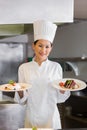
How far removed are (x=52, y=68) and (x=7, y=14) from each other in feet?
0.93

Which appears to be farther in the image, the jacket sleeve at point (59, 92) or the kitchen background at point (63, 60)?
the kitchen background at point (63, 60)

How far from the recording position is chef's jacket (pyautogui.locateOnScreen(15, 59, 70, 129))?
867 millimetres

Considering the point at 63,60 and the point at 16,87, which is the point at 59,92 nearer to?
the point at 16,87

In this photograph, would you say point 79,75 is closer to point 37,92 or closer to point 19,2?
point 37,92

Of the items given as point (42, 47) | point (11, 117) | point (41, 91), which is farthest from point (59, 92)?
point (11, 117)

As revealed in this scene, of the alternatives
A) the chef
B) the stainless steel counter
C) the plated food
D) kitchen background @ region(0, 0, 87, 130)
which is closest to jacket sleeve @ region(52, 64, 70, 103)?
the chef

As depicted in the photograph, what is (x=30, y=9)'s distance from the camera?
656mm

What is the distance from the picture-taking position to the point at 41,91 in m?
0.87

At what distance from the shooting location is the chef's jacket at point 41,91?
87cm

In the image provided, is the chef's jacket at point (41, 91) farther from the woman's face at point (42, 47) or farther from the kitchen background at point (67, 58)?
the kitchen background at point (67, 58)

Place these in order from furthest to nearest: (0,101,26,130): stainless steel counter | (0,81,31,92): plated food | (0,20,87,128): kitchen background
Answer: (0,20,87,128): kitchen background → (0,101,26,130): stainless steel counter → (0,81,31,92): plated food

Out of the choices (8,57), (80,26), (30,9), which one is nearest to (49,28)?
(30,9)

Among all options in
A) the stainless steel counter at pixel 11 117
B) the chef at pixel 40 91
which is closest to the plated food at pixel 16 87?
the chef at pixel 40 91

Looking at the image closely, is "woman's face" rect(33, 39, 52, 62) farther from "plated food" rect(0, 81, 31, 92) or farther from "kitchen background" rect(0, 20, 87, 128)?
"kitchen background" rect(0, 20, 87, 128)
